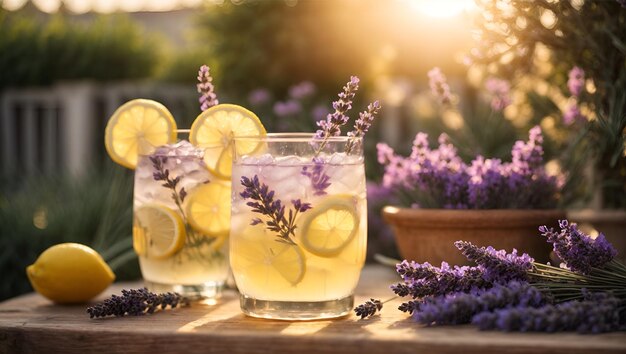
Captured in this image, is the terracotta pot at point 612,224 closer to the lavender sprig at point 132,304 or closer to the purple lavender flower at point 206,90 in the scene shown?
the purple lavender flower at point 206,90

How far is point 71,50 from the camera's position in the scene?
8711 mm

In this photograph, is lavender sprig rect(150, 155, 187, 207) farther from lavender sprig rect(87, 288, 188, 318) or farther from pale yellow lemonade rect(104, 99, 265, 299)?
lavender sprig rect(87, 288, 188, 318)

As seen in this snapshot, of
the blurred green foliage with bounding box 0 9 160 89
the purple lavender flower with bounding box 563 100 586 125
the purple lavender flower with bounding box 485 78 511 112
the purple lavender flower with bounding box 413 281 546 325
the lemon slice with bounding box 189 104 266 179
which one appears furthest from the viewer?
the blurred green foliage with bounding box 0 9 160 89

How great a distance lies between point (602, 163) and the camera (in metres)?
2.59

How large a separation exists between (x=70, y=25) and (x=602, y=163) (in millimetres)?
7647

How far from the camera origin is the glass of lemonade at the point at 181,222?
6.30 ft

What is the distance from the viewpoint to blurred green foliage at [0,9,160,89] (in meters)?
8.27

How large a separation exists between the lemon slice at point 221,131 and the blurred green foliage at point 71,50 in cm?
672

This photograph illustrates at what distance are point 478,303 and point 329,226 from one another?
365 millimetres

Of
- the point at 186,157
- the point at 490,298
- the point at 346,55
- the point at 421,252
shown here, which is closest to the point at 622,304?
the point at 490,298

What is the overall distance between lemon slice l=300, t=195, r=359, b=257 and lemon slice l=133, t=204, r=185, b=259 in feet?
1.46

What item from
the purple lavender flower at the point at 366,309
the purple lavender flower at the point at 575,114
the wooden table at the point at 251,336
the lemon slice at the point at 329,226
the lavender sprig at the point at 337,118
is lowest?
the wooden table at the point at 251,336

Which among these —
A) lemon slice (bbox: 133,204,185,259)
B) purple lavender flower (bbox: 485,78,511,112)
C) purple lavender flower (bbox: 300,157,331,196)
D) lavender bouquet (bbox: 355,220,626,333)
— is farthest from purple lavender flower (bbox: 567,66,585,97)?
lemon slice (bbox: 133,204,185,259)

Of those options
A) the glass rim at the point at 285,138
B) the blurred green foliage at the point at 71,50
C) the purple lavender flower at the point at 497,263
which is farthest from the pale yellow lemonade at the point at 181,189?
the blurred green foliage at the point at 71,50
